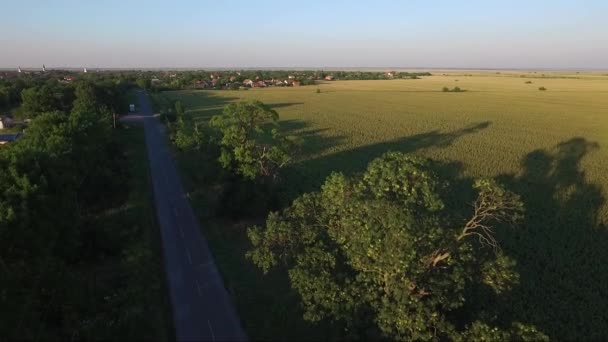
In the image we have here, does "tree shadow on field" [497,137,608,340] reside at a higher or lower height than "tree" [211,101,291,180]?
lower

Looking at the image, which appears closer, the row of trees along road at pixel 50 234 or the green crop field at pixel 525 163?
the row of trees along road at pixel 50 234

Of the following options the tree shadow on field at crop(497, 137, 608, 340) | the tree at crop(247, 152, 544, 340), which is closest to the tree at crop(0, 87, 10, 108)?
the tree at crop(247, 152, 544, 340)


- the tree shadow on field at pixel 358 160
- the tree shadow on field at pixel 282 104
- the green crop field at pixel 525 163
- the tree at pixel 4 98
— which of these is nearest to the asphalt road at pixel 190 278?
the green crop field at pixel 525 163

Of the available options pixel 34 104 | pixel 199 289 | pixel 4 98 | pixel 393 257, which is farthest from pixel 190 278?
A: pixel 4 98

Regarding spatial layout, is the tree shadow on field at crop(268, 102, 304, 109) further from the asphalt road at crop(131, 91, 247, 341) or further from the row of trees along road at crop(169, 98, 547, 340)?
the row of trees along road at crop(169, 98, 547, 340)

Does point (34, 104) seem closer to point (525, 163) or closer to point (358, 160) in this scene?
point (358, 160)

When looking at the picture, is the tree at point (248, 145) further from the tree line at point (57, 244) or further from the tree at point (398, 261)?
the tree at point (398, 261)

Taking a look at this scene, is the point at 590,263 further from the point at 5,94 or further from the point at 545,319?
the point at 5,94

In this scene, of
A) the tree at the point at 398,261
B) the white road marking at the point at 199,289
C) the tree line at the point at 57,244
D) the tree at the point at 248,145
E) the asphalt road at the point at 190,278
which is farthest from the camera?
the tree at the point at 248,145
